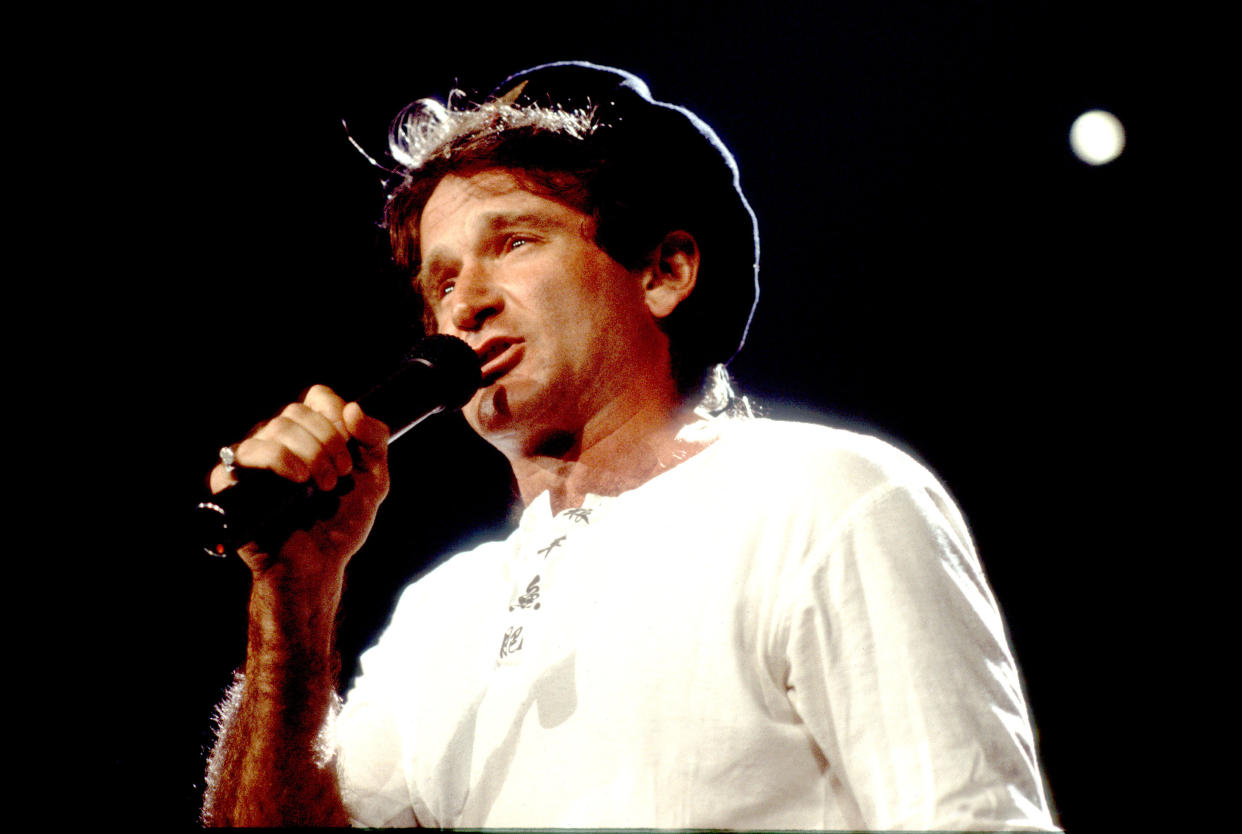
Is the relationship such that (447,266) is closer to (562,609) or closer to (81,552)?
(562,609)

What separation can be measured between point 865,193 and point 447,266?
1.86 metres

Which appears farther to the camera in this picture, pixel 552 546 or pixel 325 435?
pixel 552 546

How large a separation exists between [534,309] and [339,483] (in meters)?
0.53

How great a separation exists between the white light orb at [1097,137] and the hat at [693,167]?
1.66 meters

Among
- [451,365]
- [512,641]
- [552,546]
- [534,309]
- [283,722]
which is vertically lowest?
[283,722]

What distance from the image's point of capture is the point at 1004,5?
2830mm

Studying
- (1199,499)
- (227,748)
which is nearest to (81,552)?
(227,748)

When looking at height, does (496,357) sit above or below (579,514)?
above

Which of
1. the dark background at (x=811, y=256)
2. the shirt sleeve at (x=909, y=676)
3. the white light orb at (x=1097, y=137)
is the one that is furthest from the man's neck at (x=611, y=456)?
the white light orb at (x=1097, y=137)

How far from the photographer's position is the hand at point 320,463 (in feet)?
3.37

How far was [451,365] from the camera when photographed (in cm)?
131

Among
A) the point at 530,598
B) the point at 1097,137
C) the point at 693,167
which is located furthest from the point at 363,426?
the point at 1097,137

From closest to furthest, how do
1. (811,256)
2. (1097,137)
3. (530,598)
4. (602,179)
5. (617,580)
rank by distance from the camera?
1. (617,580)
2. (530,598)
3. (602,179)
4. (1097,137)
5. (811,256)

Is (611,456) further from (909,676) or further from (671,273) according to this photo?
(909,676)
